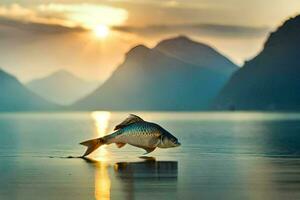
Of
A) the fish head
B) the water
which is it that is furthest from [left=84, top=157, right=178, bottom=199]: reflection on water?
the fish head

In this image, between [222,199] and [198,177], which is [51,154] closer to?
[198,177]

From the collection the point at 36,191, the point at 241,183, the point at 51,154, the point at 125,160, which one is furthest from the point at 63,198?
the point at 51,154

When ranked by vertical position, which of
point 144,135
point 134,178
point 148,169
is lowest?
point 134,178

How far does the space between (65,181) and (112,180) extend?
1.20 metres

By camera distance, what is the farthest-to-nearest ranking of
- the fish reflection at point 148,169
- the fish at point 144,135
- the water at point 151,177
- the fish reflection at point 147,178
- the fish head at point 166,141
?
the fish head at point 166,141, the fish at point 144,135, the fish reflection at point 148,169, the fish reflection at point 147,178, the water at point 151,177

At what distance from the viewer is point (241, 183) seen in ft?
61.8

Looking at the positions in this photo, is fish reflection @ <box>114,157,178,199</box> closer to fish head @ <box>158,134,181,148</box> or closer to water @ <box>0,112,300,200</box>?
water @ <box>0,112,300,200</box>

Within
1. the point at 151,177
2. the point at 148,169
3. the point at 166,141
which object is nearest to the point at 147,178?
the point at 151,177

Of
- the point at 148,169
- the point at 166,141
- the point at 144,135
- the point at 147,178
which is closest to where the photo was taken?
the point at 147,178

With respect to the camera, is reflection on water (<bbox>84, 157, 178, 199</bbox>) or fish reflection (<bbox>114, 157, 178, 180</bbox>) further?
fish reflection (<bbox>114, 157, 178, 180</bbox>)

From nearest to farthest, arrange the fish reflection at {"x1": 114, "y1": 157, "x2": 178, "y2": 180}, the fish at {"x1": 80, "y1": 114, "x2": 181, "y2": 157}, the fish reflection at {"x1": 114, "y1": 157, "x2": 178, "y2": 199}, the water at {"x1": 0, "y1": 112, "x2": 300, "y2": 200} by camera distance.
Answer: the water at {"x1": 0, "y1": 112, "x2": 300, "y2": 200}, the fish reflection at {"x1": 114, "y1": 157, "x2": 178, "y2": 199}, the fish reflection at {"x1": 114, "y1": 157, "x2": 178, "y2": 180}, the fish at {"x1": 80, "y1": 114, "x2": 181, "y2": 157}

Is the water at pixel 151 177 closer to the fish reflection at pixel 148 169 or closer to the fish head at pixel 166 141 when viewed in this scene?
the fish reflection at pixel 148 169

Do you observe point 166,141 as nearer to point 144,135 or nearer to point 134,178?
point 144,135

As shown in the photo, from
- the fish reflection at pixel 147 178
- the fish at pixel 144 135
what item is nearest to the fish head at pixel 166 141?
the fish at pixel 144 135
